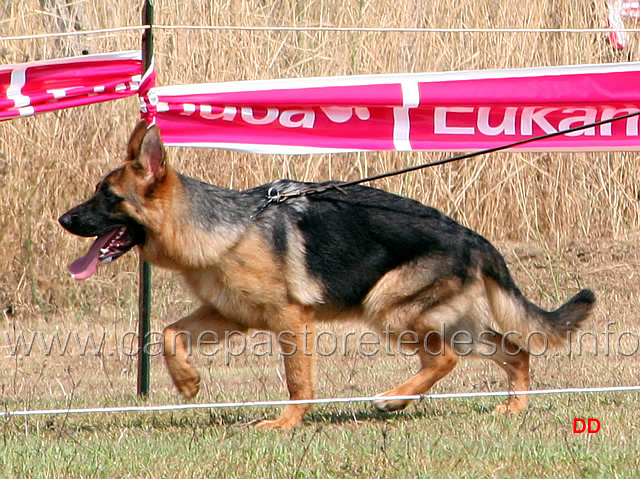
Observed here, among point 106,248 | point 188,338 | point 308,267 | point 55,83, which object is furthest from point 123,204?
point 55,83

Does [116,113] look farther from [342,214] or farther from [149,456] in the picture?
[149,456]

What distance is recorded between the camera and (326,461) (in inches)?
169

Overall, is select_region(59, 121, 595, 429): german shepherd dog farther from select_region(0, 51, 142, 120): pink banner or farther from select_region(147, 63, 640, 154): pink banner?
select_region(0, 51, 142, 120): pink banner

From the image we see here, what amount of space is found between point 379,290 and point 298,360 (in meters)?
0.58

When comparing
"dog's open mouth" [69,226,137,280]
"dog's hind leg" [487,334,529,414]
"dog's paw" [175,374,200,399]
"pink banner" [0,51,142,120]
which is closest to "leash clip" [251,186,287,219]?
"dog's open mouth" [69,226,137,280]

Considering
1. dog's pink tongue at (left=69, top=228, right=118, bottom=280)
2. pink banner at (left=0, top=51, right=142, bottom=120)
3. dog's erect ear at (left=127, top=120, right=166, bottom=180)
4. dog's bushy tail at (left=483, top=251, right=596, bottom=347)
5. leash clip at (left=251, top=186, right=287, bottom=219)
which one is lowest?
dog's bushy tail at (left=483, top=251, right=596, bottom=347)

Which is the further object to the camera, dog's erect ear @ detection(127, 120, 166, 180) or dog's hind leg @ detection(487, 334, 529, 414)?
dog's hind leg @ detection(487, 334, 529, 414)

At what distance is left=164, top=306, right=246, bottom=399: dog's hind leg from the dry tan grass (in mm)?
4477

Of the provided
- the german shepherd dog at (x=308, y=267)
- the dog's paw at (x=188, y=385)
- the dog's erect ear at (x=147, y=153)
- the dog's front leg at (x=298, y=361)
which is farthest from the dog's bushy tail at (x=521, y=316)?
the dog's erect ear at (x=147, y=153)

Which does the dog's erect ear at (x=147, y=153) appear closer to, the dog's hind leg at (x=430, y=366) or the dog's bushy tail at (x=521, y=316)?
the dog's hind leg at (x=430, y=366)

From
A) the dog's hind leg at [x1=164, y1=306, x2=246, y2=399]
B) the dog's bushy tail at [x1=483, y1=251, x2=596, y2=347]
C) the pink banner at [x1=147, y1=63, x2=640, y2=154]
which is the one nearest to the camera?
the dog's hind leg at [x1=164, y1=306, x2=246, y2=399]

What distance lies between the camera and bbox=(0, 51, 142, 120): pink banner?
19.7ft

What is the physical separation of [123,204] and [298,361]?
1.19m

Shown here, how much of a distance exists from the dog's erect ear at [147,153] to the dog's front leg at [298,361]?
103 centimetres
